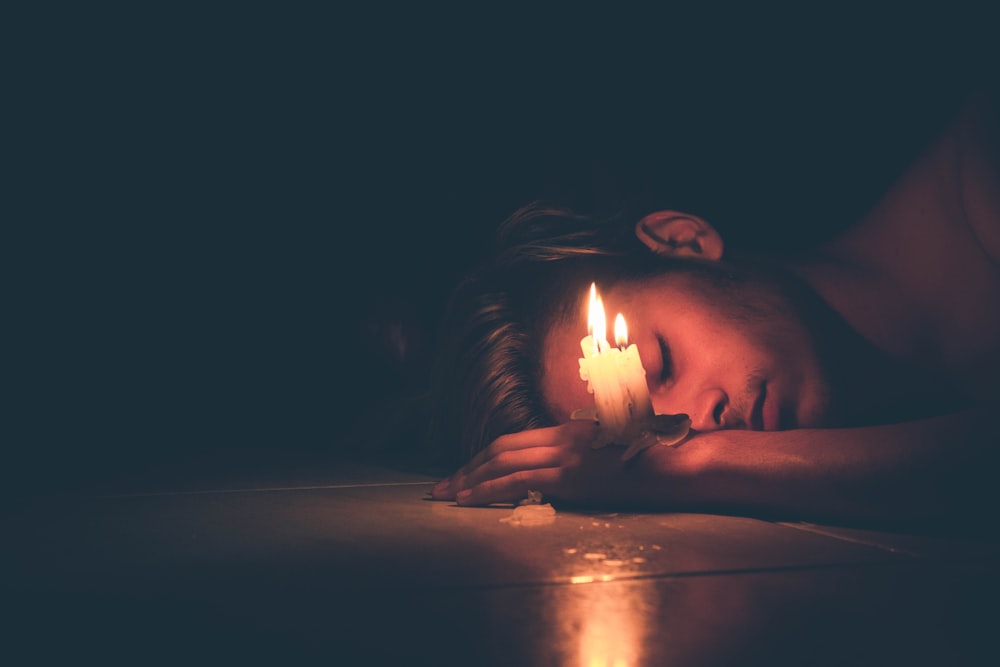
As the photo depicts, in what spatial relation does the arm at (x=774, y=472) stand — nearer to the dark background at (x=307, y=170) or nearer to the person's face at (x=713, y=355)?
the person's face at (x=713, y=355)

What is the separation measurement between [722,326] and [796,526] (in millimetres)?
506

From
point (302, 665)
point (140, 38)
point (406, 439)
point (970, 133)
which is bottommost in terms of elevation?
point (302, 665)

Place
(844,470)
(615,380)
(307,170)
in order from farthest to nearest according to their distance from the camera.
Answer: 1. (307,170)
2. (615,380)
3. (844,470)

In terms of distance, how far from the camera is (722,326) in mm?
1981

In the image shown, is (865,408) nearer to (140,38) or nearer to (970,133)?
(970,133)

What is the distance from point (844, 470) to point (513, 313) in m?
0.92

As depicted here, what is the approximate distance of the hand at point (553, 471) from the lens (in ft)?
5.86

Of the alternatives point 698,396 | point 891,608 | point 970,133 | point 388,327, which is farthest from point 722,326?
point 388,327

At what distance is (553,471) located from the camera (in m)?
1.83

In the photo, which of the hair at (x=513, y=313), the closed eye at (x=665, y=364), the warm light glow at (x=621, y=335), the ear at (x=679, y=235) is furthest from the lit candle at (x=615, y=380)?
the ear at (x=679, y=235)

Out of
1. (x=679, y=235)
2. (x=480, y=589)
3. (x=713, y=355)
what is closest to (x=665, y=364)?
(x=713, y=355)

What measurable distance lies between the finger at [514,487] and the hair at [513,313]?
1.09 feet

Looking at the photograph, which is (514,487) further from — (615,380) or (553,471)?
(615,380)

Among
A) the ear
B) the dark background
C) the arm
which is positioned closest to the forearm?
the arm
